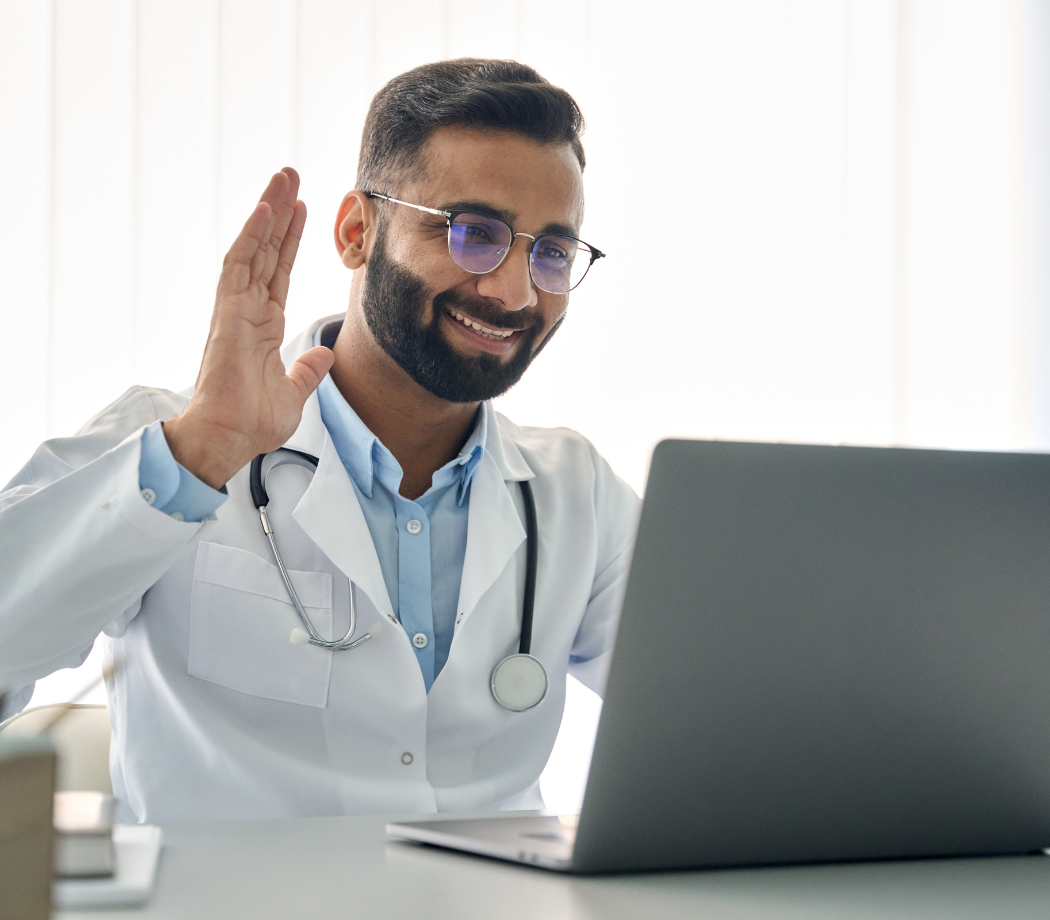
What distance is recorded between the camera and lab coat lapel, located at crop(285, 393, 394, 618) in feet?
4.18

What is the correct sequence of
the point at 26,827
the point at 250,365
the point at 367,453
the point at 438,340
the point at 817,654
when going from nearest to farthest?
the point at 26,827, the point at 817,654, the point at 250,365, the point at 367,453, the point at 438,340

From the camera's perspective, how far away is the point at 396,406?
1.59 meters

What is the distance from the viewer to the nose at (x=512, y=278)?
1497mm

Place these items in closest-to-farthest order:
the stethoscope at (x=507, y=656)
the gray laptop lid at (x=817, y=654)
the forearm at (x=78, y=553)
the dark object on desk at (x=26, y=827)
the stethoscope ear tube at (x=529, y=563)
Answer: the dark object on desk at (x=26, y=827) → the gray laptop lid at (x=817, y=654) → the forearm at (x=78, y=553) → the stethoscope at (x=507, y=656) → the stethoscope ear tube at (x=529, y=563)

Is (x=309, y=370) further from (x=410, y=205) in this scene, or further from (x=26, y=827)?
(x=26, y=827)

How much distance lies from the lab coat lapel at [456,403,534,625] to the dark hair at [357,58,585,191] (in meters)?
0.47

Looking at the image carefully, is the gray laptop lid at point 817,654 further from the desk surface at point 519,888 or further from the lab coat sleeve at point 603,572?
the lab coat sleeve at point 603,572

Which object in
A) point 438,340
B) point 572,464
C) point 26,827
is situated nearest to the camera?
point 26,827

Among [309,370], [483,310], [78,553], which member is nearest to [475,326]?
[483,310]

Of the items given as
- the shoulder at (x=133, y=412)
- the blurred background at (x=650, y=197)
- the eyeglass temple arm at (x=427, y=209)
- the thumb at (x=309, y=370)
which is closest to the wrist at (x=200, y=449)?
the thumb at (x=309, y=370)

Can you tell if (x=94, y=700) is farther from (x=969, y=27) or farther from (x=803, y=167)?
(x=969, y=27)

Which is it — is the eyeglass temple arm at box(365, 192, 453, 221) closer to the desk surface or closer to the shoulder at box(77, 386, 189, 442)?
the shoulder at box(77, 386, 189, 442)

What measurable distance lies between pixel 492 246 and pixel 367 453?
1.20ft

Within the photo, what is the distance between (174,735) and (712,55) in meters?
2.11
